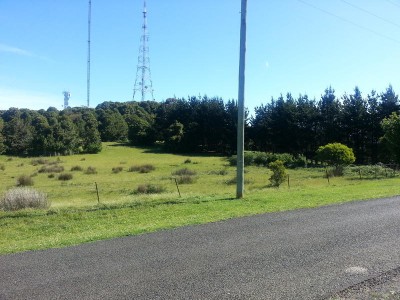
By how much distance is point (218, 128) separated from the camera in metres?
94.9

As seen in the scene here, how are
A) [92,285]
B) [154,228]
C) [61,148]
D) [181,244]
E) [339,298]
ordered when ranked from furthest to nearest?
[61,148]
[154,228]
[181,244]
[92,285]
[339,298]

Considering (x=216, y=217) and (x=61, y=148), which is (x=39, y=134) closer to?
(x=61, y=148)

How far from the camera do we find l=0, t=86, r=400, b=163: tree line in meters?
75.6

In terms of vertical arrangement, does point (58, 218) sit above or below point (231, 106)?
below

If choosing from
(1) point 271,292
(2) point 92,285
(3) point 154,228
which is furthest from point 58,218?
(1) point 271,292

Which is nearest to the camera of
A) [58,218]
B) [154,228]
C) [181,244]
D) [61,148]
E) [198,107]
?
[181,244]

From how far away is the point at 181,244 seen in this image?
819cm

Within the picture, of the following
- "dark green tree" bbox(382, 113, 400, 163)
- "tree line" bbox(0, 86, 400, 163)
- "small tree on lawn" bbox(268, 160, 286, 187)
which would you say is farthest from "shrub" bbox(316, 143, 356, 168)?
"tree line" bbox(0, 86, 400, 163)

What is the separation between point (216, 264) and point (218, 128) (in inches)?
3488

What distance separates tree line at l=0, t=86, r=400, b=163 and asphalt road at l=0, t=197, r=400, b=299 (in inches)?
2488

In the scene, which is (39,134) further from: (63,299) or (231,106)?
(63,299)

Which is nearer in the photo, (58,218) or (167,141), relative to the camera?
(58,218)

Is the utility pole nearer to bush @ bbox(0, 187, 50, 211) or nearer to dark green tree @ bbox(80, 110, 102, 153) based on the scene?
bush @ bbox(0, 187, 50, 211)

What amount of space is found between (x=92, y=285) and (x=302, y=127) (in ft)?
258
